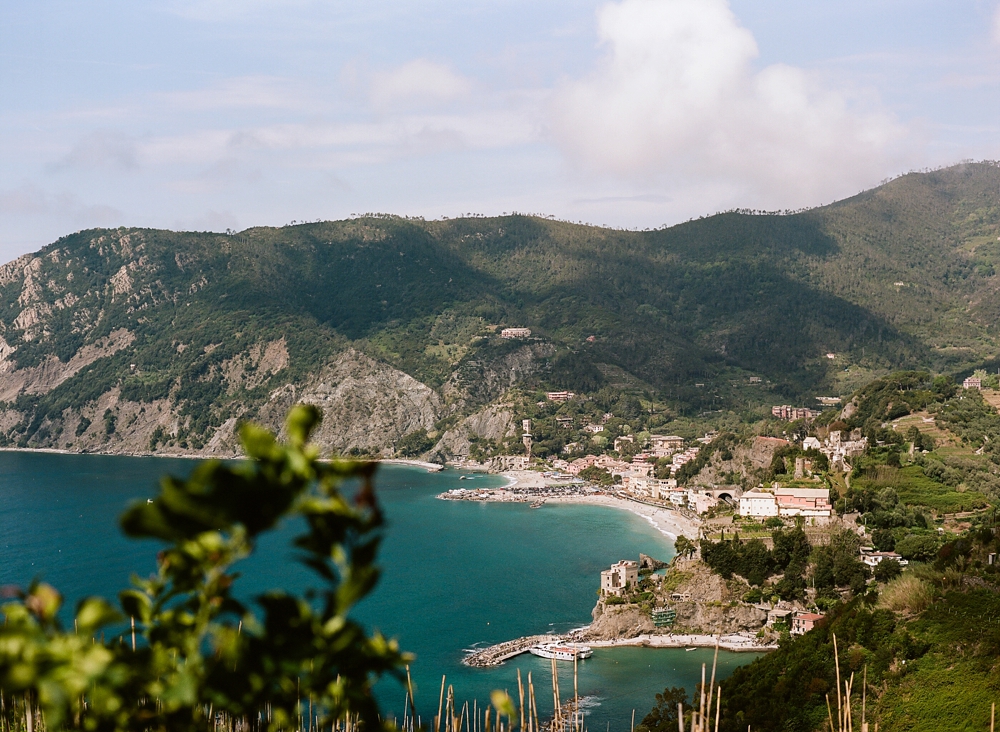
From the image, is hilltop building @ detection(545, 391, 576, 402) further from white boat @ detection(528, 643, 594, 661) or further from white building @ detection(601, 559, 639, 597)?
white boat @ detection(528, 643, 594, 661)

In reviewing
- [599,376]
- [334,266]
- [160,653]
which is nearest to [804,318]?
[599,376]

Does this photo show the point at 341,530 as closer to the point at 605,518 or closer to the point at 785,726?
the point at 785,726

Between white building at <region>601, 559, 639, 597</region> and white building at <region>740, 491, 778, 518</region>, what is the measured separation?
5971mm

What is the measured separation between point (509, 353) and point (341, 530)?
85.3 m

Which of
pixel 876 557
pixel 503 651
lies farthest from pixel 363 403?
pixel 876 557

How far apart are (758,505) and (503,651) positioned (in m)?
12.8

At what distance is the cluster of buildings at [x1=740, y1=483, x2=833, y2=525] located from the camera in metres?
32.9

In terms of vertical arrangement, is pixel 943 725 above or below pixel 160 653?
below

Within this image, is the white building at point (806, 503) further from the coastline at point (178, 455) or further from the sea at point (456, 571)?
the coastline at point (178, 455)

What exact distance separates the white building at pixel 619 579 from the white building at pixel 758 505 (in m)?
5.97

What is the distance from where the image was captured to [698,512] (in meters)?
47.8

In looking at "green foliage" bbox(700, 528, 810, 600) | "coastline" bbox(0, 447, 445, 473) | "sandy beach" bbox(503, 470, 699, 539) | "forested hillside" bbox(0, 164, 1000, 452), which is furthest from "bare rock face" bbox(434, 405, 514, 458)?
"green foliage" bbox(700, 528, 810, 600)

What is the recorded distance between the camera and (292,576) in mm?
37062

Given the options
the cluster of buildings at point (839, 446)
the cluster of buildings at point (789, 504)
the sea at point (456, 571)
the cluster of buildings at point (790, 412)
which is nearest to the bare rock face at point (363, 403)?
the sea at point (456, 571)
